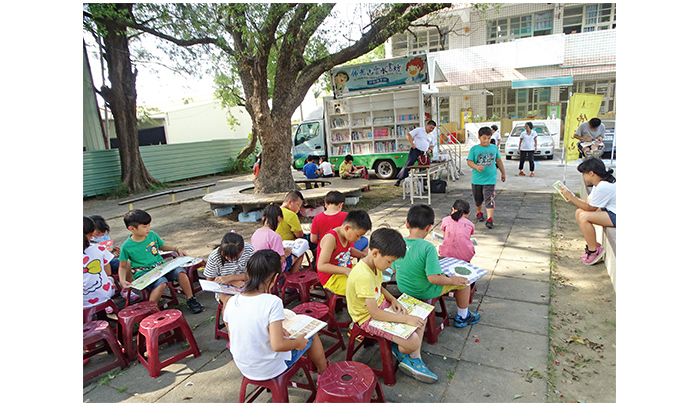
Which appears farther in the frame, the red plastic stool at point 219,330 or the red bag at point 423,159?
the red bag at point 423,159

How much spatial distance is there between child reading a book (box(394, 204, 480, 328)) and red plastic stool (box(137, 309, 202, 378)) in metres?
1.77

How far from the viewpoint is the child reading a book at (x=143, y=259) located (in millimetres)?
3502

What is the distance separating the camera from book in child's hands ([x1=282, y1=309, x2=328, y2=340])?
2.25 metres

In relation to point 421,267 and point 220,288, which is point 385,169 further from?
point 220,288

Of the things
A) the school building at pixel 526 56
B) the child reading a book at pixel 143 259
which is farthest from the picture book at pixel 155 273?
the school building at pixel 526 56

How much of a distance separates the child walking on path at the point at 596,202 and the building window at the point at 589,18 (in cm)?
1836

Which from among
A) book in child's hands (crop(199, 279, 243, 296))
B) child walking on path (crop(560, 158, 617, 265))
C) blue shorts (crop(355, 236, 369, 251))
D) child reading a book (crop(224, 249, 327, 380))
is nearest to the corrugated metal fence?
book in child's hands (crop(199, 279, 243, 296))

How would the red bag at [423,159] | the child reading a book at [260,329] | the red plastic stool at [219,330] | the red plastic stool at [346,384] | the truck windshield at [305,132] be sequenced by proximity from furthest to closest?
the truck windshield at [305,132] → the red bag at [423,159] → the red plastic stool at [219,330] → the child reading a book at [260,329] → the red plastic stool at [346,384]

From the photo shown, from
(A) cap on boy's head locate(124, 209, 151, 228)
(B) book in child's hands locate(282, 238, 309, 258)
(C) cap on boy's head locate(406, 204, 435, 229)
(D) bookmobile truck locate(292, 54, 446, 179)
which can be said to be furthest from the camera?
(D) bookmobile truck locate(292, 54, 446, 179)

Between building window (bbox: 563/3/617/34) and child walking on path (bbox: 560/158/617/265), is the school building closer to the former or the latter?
building window (bbox: 563/3/617/34)

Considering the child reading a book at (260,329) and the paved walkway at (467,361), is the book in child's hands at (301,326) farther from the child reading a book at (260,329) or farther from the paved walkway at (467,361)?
the paved walkway at (467,361)

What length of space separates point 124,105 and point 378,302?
12827 mm

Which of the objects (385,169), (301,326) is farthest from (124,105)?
(301,326)

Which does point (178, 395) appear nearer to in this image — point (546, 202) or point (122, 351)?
point (122, 351)
